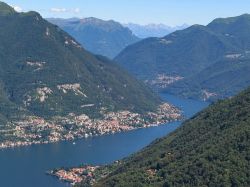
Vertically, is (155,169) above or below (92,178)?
above

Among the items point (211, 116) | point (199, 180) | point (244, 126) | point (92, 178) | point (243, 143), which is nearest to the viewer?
point (199, 180)

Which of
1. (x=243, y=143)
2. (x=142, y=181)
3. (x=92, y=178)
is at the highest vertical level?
(x=243, y=143)

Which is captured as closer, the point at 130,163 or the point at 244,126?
the point at 244,126

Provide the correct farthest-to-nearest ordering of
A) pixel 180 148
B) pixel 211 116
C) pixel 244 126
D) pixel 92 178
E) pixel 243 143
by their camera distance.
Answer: pixel 92 178, pixel 211 116, pixel 180 148, pixel 244 126, pixel 243 143

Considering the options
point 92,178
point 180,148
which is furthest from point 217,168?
point 92,178

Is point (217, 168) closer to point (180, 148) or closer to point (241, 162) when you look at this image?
point (241, 162)

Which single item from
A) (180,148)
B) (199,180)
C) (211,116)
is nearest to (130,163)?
(180,148)

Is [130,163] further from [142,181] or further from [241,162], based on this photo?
[241,162]
